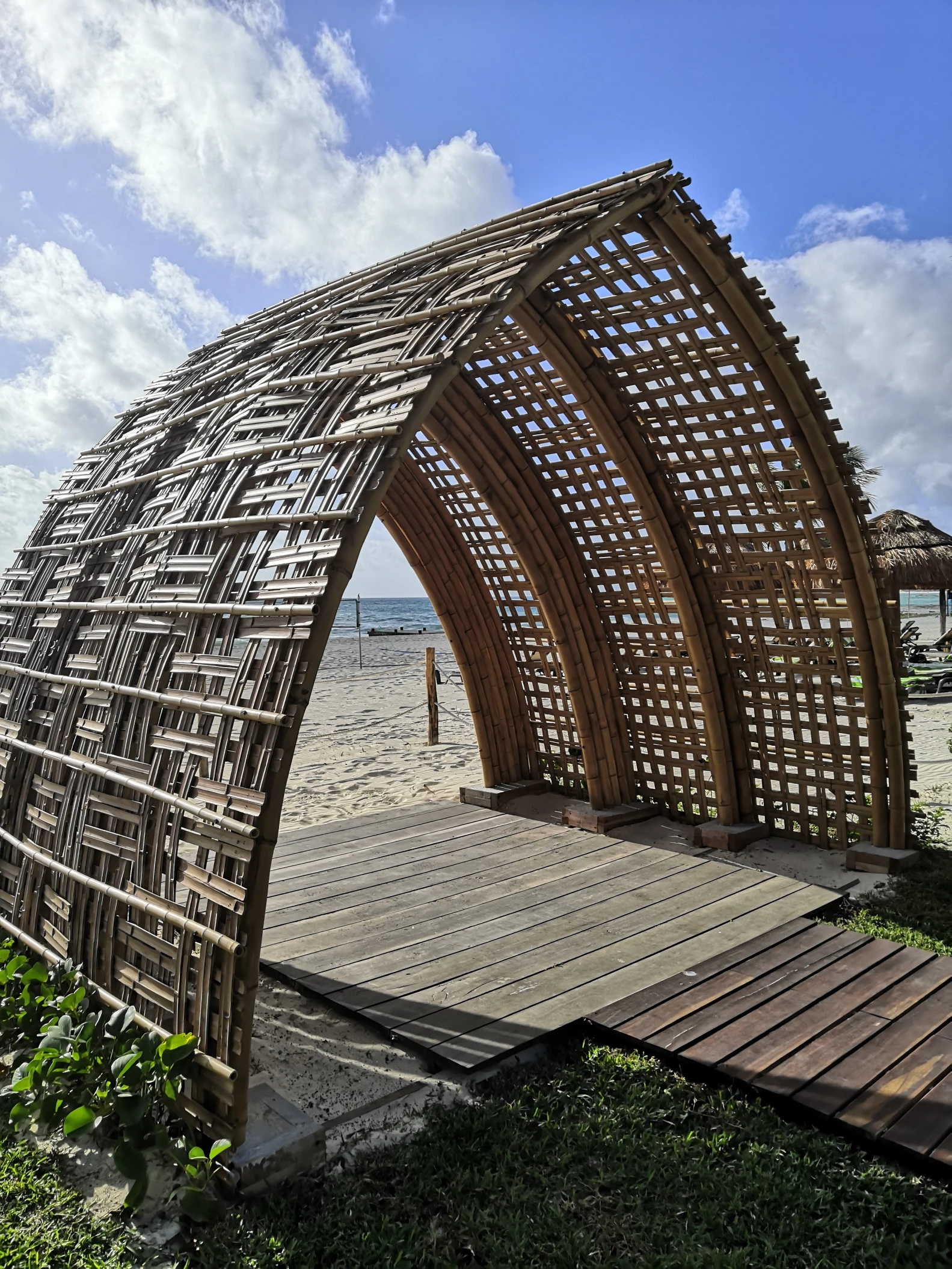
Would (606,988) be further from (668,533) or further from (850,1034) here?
(668,533)

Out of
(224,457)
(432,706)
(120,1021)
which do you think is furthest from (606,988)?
(432,706)

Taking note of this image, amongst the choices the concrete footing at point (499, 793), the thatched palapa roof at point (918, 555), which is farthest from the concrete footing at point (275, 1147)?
the thatched palapa roof at point (918, 555)

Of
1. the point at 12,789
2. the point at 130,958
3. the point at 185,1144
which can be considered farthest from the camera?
the point at 12,789

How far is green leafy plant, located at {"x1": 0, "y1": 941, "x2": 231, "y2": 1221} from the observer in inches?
83.2

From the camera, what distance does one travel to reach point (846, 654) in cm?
469

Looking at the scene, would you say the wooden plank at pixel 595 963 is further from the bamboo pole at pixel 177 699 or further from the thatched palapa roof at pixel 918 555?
the thatched palapa roof at pixel 918 555

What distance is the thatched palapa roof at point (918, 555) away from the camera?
1375 centimetres

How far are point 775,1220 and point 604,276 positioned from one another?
3614 mm

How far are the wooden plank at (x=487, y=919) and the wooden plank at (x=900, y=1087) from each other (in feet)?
5.29

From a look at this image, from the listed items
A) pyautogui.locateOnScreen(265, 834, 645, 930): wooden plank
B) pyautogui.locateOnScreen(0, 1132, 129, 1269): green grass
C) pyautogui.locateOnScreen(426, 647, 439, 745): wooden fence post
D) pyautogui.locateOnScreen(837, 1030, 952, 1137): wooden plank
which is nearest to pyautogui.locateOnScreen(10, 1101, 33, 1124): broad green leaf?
pyautogui.locateOnScreen(0, 1132, 129, 1269): green grass

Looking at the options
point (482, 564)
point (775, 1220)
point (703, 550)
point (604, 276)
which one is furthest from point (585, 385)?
point (775, 1220)

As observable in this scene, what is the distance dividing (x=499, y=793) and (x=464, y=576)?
58.0 inches

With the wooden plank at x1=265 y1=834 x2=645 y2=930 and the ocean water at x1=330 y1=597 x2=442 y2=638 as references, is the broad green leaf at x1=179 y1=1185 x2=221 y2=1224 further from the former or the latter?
the ocean water at x1=330 y1=597 x2=442 y2=638

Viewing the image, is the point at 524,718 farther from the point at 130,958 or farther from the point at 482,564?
the point at 130,958
